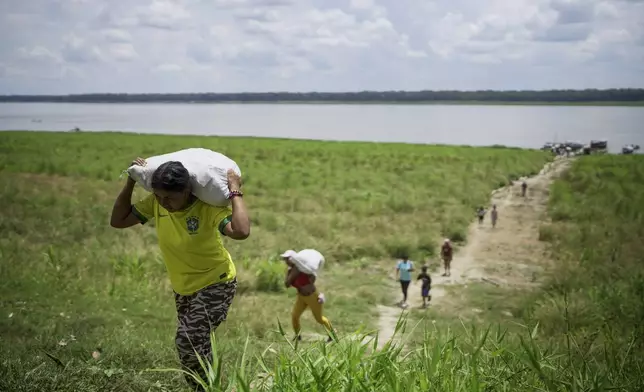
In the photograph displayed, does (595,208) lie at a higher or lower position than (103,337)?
lower

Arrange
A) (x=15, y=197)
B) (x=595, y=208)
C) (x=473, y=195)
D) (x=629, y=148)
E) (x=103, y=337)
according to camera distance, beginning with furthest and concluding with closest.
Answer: (x=629, y=148)
(x=473, y=195)
(x=595, y=208)
(x=15, y=197)
(x=103, y=337)

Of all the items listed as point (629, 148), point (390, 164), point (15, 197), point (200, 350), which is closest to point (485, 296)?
point (200, 350)

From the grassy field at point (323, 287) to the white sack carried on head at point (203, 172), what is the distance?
35.8 inches

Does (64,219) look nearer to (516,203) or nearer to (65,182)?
(65,182)

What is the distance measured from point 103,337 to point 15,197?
11317 mm

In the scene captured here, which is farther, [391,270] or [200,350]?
[391,270]

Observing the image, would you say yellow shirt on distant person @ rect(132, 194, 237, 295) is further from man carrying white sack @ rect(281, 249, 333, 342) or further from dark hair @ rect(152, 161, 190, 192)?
man carrying white sack @ rect(281, 249, 333, 342)

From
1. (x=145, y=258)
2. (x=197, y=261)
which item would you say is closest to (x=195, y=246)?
(x=197, y=261)

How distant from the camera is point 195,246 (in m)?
3.53

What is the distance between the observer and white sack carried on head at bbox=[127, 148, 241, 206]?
3447mm

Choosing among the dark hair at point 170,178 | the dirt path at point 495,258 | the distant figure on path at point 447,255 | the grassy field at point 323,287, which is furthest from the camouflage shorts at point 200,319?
the distant figure on path at point 447,255

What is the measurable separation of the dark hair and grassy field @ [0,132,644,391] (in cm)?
97

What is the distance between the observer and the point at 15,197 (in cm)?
1503

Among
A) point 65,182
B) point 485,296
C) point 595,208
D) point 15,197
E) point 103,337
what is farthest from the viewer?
point 65,182
